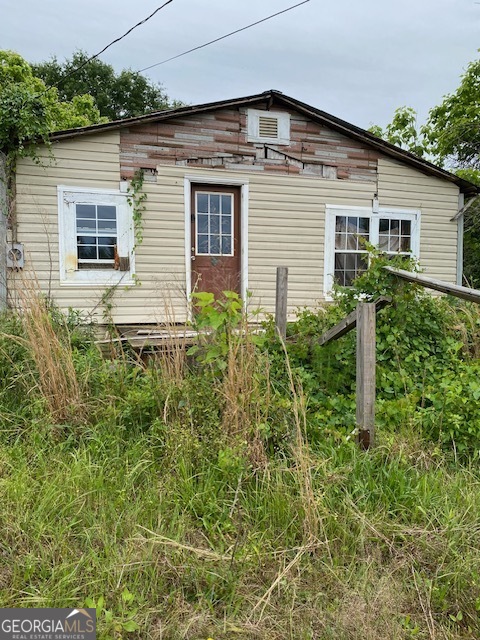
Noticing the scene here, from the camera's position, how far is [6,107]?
18.9 ft

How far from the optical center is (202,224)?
700 centimetres

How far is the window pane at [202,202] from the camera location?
6984 millimetres

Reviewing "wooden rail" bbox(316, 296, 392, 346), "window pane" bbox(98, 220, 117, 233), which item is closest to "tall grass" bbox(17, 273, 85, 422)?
"wooden rail" bbox(316, 296, 392, 346)

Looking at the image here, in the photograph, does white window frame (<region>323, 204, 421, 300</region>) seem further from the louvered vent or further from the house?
the louvered vent

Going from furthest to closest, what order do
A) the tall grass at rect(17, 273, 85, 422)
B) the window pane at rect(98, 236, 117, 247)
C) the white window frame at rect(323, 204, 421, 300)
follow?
the white window frame at rect(323, 204, 421, 300), the window pane at rect(98, 236, 117, 247), the tall grass at rect(17, 273, 85, 422)

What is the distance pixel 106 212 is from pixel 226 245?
6.16ft

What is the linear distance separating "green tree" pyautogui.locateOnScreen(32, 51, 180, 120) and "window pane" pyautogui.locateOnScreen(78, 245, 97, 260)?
67.1 feet

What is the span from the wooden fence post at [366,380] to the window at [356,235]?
4.47m

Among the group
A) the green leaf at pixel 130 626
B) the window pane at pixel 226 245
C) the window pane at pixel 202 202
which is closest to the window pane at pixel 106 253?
the window pane at pixel 202 202

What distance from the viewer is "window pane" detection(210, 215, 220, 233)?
705 cm

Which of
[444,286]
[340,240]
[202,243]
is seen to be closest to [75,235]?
[202,243]

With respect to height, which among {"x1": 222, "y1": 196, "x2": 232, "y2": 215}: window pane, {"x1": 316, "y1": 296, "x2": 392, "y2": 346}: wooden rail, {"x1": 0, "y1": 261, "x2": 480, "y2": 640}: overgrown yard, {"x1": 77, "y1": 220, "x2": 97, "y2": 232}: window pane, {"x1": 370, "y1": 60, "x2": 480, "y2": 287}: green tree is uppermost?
{"x1": 370, "y1": 60, "x2": 480, "y2": 287}: green tree

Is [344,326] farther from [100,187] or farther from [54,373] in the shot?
[100,187]

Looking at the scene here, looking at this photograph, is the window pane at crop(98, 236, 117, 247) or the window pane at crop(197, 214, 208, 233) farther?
the window pane at crop(197, 214, 208, 233)
